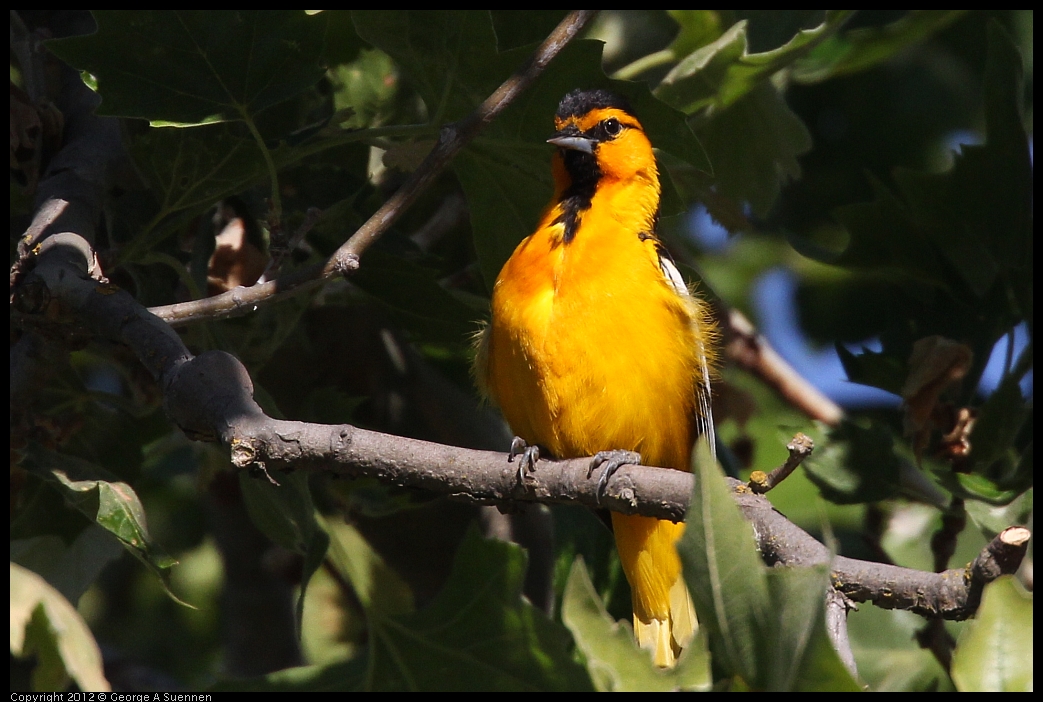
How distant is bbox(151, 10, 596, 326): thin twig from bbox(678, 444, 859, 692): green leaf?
3.23ft

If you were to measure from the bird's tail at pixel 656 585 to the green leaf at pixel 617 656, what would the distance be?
1481 mm

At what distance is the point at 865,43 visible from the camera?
11.6ft

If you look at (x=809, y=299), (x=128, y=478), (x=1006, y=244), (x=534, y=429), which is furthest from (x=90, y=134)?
(x=809, y=299)

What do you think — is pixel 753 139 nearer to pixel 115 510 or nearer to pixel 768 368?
pixel 768 368

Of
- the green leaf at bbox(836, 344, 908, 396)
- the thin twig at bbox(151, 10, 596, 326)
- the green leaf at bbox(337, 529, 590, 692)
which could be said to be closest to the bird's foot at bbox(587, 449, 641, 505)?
the green leaf at bbox(337, 529, 590, 692)

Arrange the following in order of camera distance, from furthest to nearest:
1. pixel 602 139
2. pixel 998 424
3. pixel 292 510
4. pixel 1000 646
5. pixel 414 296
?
pixel 602 139, pixel 998 424, pixel 414 296, pixel 292 510, pixel 1000 646

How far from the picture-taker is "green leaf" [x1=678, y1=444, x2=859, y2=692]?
143cm

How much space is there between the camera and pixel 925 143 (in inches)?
195

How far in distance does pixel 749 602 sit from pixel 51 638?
1053mm

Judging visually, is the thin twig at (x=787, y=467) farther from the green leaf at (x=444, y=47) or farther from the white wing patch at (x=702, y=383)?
the green leaf at (x=444, y=47)

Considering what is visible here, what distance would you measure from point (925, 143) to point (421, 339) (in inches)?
124

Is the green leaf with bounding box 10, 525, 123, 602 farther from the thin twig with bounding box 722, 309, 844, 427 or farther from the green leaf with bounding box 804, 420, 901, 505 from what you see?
the thin twig with bounding box 722, 309, 844, 427

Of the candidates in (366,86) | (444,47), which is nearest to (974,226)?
(444,47)
